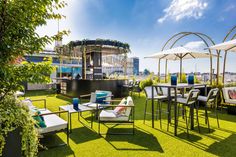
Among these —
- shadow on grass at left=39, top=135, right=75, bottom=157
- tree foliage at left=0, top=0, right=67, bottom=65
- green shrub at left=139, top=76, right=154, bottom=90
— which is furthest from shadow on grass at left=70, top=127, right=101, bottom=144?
green shrub at left=139, top=76, right=154, bottom=90

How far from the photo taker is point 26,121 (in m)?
2.00

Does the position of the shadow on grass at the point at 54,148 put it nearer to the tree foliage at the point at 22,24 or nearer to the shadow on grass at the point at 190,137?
the tree foliage at the point at 22,24

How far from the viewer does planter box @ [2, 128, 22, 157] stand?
81.0 inches

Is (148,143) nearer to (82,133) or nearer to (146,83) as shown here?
(82,133)

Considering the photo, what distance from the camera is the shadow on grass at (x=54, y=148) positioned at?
9.73 ft

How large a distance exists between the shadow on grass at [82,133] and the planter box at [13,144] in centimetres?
149

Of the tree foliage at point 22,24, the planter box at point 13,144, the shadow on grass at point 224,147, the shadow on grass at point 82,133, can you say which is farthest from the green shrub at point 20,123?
the shadow on grass at point 224,147

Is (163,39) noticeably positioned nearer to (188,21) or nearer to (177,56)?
(188,21)

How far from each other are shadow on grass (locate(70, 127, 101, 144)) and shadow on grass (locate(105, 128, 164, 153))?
34 centimetres

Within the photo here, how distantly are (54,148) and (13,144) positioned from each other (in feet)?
3.99

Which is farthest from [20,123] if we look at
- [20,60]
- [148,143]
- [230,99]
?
[230,99]

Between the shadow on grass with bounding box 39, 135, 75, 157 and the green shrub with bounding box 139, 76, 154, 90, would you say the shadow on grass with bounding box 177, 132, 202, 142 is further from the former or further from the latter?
the green shrub with bounding box 139, 76, 154, 90

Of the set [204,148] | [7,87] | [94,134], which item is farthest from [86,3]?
[204,148]

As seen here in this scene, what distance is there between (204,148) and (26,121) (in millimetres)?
3198
